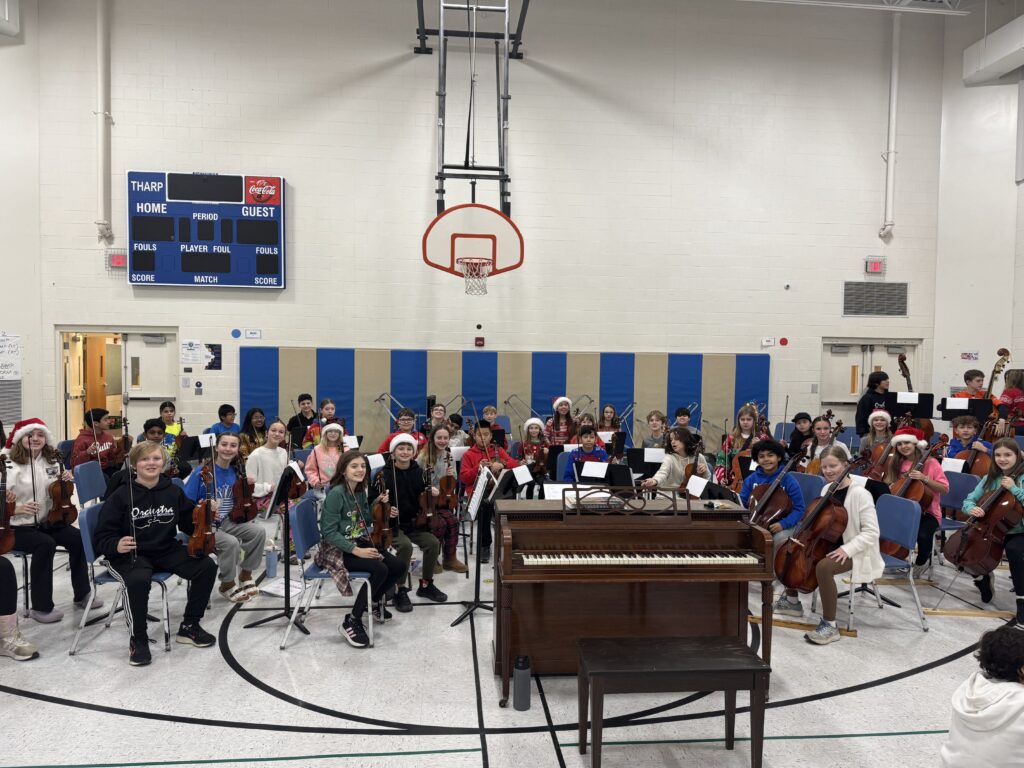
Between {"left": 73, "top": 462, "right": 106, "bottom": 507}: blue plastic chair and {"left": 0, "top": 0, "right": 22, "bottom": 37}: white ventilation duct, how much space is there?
24.4 feet

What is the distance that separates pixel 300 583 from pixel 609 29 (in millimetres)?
9856

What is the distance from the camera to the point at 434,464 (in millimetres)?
6738

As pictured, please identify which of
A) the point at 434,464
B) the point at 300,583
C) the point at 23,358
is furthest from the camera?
the point at 23,358

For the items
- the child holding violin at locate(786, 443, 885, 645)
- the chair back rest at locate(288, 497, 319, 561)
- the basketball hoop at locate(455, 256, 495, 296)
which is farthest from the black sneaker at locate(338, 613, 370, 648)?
the basketball hoop at locate(455, 256, 495, 296)

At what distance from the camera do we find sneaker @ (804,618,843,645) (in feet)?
15.5

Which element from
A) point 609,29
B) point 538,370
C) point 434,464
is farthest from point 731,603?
point 609,29

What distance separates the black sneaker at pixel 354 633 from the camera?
15.2ft

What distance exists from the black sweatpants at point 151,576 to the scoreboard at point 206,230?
6.75m

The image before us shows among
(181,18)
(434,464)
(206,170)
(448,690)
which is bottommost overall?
(448,690)

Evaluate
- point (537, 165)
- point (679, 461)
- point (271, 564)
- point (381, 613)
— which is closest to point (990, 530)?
point (679, 461)

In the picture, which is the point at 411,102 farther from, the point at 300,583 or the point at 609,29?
the point at 300,583

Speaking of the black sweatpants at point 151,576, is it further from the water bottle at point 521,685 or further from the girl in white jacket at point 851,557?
the girl in white jacket at point 851,557

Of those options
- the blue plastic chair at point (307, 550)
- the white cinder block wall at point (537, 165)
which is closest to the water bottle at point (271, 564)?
the blue plastic chair at point (307, 550)

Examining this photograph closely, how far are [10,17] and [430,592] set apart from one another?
10.6 meters
